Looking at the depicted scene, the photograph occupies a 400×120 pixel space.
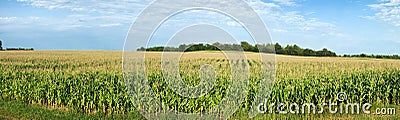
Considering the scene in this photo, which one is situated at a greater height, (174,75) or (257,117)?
(174,75)

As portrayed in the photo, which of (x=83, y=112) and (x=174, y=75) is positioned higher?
(x=174, y=75)

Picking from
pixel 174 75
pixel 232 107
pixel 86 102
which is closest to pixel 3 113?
pixel 86 102

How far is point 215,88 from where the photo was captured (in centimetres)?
1269

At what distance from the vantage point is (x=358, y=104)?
12.7 meters

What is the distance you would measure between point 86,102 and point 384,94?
1012cm

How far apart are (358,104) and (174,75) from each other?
655 cm

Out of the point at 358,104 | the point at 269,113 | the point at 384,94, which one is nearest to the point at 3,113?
the point at 269,113

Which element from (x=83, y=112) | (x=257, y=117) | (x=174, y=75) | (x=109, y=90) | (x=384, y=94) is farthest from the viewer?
(x=174, y=75)

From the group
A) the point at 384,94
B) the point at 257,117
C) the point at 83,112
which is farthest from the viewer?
the point at 384,94

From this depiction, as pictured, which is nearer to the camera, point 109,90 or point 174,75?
point 109,90

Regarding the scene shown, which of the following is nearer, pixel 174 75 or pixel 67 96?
pixel 67 96

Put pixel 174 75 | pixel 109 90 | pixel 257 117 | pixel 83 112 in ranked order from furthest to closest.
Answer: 1. pixel 174 75
2. pixel 109 90
3. pixel 83 112
4. pixel 257 117

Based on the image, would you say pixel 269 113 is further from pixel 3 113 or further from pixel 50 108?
pixel 3 113

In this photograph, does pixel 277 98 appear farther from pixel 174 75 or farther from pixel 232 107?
pixel 174 75
